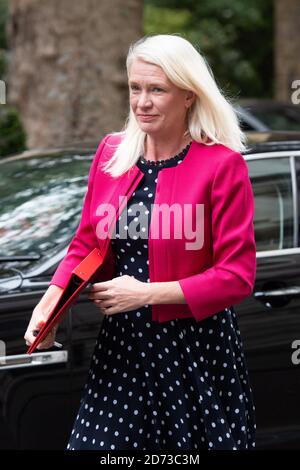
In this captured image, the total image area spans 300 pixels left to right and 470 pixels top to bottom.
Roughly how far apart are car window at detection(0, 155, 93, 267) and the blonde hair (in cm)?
108

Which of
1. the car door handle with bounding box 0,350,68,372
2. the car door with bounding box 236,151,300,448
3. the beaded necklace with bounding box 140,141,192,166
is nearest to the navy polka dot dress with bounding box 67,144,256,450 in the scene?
the beaded necklace with bounding box 140,141,192,166

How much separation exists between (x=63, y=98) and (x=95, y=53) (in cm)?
44

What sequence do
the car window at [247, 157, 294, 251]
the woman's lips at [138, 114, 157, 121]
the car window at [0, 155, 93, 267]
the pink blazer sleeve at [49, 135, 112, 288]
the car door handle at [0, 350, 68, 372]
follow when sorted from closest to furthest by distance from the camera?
the woman's lips at [138, 114, 157, 121]
the pink blazer sleeve at [49, 135, 112, 288]
the car door handle at [0, 350, 68, 372]
the car window at [0, 155, 93, 267]
the car window at [247, 157, 294, 251]

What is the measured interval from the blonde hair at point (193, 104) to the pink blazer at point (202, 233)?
0.04m

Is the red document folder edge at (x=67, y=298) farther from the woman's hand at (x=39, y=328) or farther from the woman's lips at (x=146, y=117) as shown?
the woman's lips at (x=146, y=117)

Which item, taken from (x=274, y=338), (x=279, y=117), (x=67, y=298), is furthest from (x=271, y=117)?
(x=67, y=298)

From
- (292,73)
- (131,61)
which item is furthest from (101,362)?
(292,73)

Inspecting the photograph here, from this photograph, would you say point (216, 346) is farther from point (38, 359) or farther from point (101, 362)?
point (38, 359)

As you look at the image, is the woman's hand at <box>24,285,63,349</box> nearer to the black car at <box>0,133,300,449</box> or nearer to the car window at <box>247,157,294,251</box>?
the black car at <box>0,133,300,449</box>

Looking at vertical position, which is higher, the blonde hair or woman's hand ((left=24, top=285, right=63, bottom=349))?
the blonde hair

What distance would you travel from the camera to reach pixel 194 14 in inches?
957

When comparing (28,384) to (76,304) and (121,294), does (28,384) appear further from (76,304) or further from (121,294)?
(121,294)

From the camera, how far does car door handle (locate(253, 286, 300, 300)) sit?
4766 millimetres

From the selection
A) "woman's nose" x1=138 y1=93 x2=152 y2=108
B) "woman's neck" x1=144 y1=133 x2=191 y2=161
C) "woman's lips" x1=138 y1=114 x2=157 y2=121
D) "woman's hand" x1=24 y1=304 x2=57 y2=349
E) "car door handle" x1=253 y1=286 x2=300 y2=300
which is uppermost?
"woman's nose" x1=138 y1=93 x2=152 y2=108
